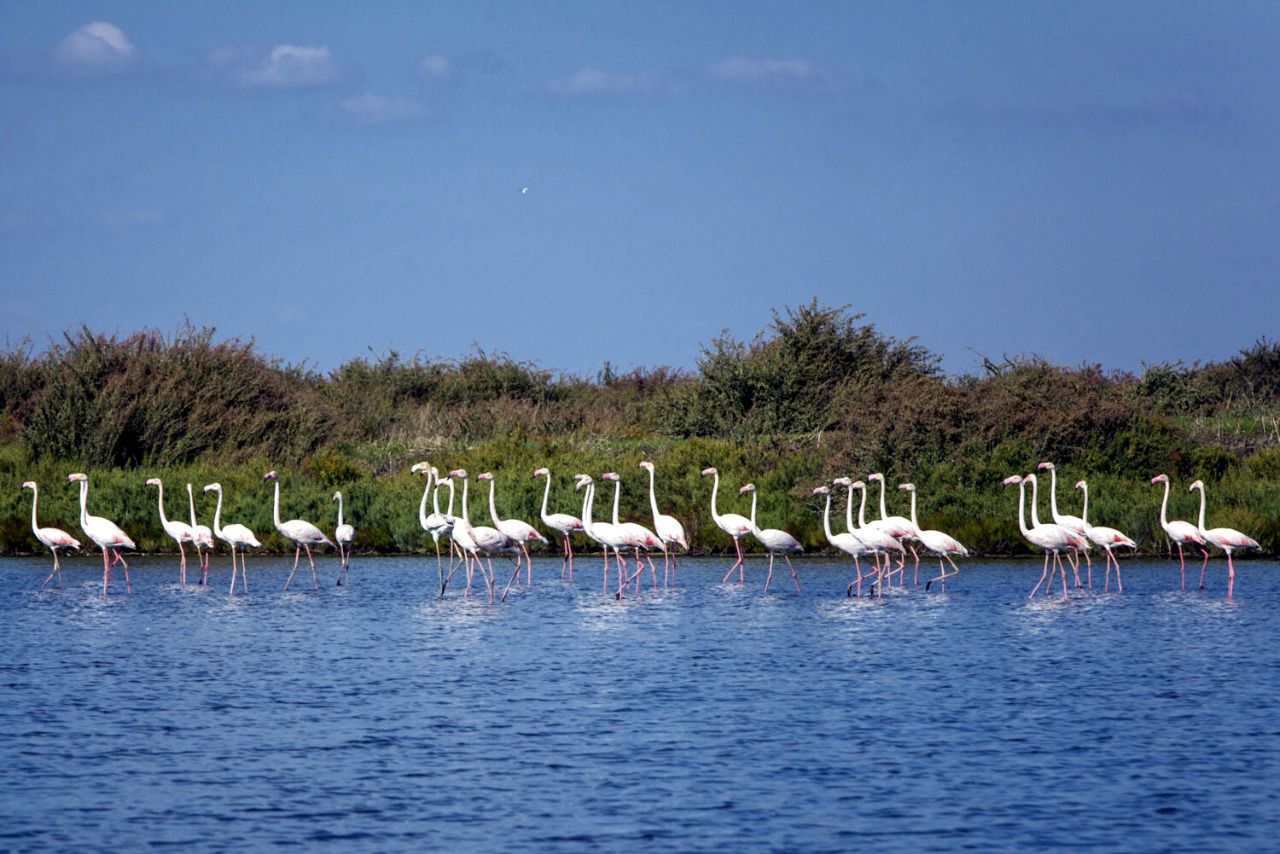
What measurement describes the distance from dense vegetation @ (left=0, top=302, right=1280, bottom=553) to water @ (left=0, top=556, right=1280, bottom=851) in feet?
28.0

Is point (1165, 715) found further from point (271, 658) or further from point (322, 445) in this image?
point (322, 445)

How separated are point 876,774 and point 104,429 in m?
26.2

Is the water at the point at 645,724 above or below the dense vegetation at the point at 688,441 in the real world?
below

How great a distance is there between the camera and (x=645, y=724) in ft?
43.7

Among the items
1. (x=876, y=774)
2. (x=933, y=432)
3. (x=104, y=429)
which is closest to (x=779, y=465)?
(x=933, y=432)

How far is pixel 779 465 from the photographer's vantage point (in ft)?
108

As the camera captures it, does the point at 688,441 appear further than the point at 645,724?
Yes

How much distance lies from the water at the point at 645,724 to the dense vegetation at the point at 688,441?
8549mm

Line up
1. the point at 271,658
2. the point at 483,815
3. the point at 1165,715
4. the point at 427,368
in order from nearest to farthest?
the point at 483,815
the point at 1165,715
the point at 271,658
the point at 427,368

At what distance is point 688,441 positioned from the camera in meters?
35.3

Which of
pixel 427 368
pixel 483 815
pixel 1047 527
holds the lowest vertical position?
pixel 483 815

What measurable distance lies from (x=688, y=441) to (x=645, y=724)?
2209 centimetres

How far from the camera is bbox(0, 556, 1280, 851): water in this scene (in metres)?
10.2

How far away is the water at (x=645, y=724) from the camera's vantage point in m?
10.2
